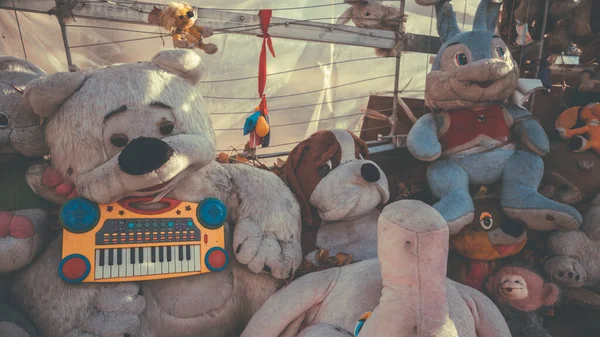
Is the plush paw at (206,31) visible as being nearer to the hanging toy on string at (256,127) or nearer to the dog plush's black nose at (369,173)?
the hanging toy on string at (256,127)

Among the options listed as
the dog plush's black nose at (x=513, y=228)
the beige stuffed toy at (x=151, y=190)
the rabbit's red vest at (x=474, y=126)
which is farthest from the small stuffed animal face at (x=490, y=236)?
the beige stuffed toy at (x=151, y=190)

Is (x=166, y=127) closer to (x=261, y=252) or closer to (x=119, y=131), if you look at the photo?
(x=119, y=131)

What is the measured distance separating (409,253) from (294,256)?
0.49m

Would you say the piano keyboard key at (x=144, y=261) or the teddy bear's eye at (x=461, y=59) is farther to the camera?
the teddy bear's eye at (x=461, y=59)

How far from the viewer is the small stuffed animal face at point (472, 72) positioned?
1774 mm

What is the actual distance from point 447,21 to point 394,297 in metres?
1.47

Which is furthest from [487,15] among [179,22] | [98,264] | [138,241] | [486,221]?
[98,264]

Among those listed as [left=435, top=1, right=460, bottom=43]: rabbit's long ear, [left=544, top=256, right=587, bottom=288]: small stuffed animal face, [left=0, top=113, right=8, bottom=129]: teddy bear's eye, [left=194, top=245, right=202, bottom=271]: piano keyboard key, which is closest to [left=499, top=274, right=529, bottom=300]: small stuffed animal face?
[left=544, top=256, right=587, bottom=288]: small stuffed animal face

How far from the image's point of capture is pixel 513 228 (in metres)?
1.69

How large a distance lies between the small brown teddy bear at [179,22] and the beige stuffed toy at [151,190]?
1.32 feet

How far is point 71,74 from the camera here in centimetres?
122

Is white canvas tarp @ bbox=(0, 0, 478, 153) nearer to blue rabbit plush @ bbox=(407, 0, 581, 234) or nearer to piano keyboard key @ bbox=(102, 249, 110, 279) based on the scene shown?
blue rabbit plush @ bbox=(407, 0, 581, 234)

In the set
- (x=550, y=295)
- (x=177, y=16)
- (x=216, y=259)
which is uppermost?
(x=177, y=16)

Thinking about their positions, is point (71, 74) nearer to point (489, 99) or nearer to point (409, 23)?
point (489, 99)
